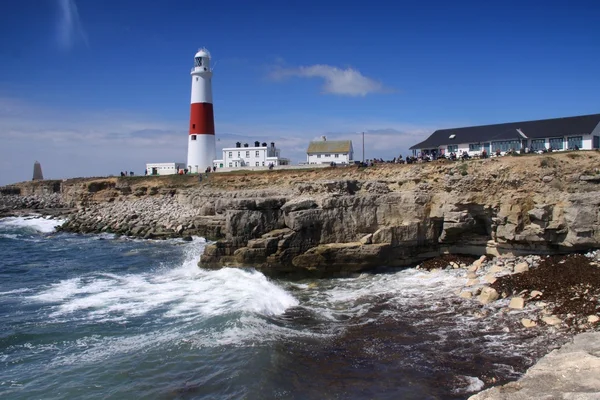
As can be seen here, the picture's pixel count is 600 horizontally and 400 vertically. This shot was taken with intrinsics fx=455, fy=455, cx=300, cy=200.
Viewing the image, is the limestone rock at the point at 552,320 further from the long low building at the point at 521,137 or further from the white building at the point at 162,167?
the white building at the point at 162,167

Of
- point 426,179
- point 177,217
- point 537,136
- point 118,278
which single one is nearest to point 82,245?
point 177,217

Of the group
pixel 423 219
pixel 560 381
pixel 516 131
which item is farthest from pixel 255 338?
pixel 516 131

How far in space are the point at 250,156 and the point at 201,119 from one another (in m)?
10.5

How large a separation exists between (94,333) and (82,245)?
19.6 m

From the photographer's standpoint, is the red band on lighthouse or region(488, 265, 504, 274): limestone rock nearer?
region(488, 265, 504, 274): limestone rock

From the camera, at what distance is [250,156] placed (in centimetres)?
5628

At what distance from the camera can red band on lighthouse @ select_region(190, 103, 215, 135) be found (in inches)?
1847

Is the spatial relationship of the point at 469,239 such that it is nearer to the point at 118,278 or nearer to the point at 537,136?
the point at 118,278

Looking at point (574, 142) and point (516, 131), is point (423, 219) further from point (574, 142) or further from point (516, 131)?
point (516, 131)

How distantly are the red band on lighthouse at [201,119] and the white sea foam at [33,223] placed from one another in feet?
51.3

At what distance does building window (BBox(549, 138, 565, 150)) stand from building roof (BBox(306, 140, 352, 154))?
70.5 feet

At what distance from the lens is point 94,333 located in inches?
487

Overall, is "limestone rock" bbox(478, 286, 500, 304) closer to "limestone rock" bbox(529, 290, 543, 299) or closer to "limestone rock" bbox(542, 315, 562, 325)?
"limestone rock" bbox(529, 290, 543, 299)

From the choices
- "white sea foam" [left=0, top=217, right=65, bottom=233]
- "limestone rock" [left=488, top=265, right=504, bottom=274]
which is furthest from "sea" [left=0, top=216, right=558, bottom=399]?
"white sea foam" [left=0, top=217, right=65, bottom=233]
